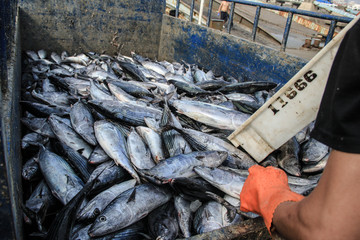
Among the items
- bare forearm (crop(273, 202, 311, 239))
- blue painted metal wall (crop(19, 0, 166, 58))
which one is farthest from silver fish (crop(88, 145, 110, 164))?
blue painted metal wall (crop(19, 0, 166, 58))

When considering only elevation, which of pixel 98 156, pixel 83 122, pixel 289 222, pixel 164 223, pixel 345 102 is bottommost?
pixel 164 223

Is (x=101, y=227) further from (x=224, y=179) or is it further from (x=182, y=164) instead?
(x=224, y=179)

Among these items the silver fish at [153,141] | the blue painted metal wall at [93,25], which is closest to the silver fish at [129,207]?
the silver fish at [153,141]

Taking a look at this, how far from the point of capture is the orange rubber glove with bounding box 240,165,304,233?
1.29 meters

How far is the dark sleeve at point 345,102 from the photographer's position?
0.71 m

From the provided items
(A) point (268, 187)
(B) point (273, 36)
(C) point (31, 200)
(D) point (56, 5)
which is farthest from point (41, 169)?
(B) point (273, 36)

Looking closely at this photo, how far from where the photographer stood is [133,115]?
3.06m

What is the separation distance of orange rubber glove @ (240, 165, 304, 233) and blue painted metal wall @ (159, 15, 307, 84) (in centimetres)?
258

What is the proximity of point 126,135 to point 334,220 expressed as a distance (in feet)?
7.75

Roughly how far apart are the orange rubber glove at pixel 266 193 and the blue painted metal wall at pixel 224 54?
2583mm

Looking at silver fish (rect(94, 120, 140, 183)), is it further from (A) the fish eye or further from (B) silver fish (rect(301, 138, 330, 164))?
(B) silver fish (rect(301, 138, 330, 164))

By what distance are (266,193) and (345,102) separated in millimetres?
824

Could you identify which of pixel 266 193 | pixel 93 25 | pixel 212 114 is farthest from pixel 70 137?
pixel 93 25

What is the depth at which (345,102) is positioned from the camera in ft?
2.40
